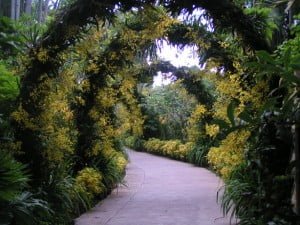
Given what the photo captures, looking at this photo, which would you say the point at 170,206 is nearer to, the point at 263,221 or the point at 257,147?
the point at 257,147

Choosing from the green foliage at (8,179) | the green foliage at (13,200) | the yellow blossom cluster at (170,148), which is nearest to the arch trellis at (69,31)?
the green foliage at (13,200)

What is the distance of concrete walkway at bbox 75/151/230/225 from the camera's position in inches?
305

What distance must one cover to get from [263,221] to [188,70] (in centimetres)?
972

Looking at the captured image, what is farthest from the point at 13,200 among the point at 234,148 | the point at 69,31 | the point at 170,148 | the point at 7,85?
the point at 170,148

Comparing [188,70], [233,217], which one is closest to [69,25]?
[233,217]

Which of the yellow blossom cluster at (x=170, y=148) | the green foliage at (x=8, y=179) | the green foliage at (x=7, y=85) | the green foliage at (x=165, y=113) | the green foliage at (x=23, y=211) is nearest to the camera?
the green foliage at (x=8, y=179)

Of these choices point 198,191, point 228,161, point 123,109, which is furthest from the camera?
point 123,109

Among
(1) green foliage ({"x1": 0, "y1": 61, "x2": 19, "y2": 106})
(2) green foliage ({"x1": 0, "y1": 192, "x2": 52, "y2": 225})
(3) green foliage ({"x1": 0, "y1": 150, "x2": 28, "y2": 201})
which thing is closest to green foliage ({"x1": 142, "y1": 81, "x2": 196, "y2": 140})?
(1) green foliage ({"x1": 0, "y1": 61, "x2": 19, "y2": 106})

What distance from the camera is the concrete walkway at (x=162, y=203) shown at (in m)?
7.73

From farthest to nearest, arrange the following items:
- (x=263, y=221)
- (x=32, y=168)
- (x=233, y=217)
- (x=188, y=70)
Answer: (x=188, y=70) → (x=233, y=217) → (x=32, y=168) → (x=263, y=221)

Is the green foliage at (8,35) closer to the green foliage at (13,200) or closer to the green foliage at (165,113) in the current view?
the green foliage at (13,200)

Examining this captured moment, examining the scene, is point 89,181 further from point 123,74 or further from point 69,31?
point 69,31

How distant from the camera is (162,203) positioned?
940 cm

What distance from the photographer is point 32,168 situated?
22.1 ft
